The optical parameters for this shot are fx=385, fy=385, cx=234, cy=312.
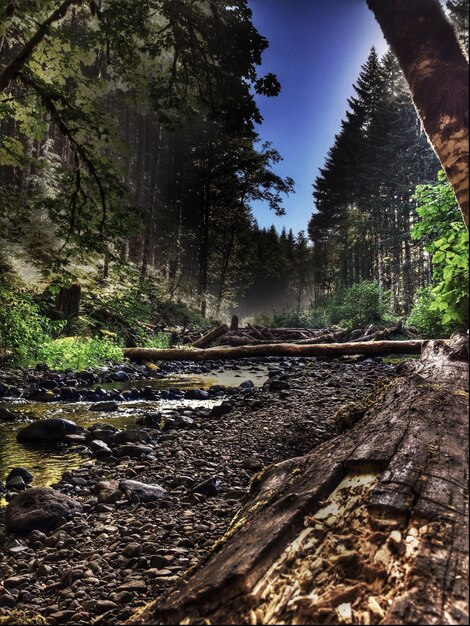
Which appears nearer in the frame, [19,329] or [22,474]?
[22,474]

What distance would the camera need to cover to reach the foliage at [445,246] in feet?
7.95

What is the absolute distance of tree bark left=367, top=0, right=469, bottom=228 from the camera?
169cm

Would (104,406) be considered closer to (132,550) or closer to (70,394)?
(70,394)

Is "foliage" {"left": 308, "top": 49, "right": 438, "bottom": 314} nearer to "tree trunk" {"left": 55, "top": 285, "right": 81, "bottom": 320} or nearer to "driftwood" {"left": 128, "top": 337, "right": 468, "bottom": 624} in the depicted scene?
"tree trunk" {"left": 55, "top": 285, "right": 81, "bottom": 320}

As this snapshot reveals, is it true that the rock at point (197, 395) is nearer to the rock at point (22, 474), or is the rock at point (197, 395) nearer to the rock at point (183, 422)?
the rock at point (183, 422)

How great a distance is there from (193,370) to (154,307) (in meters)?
14.3

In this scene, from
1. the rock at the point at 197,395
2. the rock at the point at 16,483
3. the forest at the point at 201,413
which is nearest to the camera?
the forest at the point at 201,413

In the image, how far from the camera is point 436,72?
5.94 feet

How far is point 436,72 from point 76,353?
1137cm

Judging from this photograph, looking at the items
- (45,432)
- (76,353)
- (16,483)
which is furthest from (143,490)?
(76,353)

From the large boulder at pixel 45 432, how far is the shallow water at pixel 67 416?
5.0 inches

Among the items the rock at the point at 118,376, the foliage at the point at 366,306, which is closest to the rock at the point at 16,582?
the rock at the point at 118,376

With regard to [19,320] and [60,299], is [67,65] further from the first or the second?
[60,299]

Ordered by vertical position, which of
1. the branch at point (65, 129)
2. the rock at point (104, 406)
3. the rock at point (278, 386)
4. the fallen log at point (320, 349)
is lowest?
the rock at point (104, 406)
